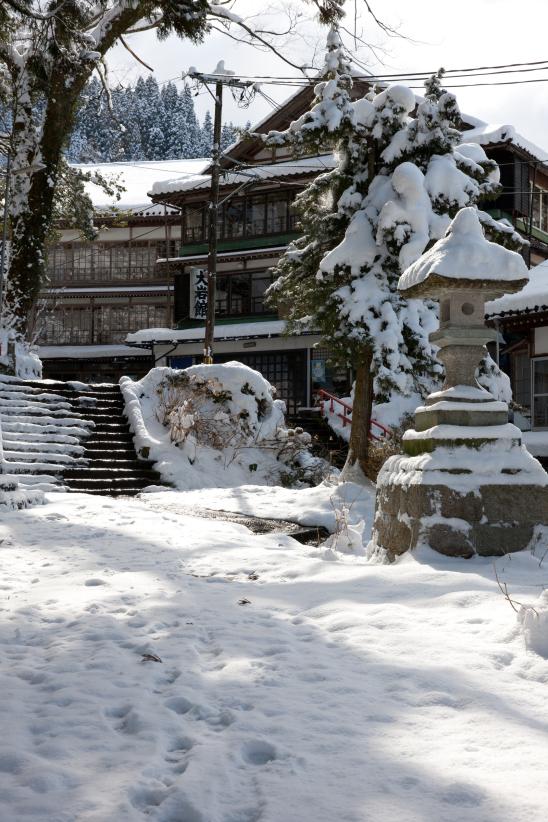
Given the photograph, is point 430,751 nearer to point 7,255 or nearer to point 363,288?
point 363,288

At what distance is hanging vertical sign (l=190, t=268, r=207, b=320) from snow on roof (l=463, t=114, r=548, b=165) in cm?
1074

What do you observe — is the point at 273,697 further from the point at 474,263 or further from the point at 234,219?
the point at 234,219

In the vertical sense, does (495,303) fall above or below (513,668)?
above

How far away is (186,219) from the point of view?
30.2 metres

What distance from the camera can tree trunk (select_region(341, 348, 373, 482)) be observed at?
42.0 feet

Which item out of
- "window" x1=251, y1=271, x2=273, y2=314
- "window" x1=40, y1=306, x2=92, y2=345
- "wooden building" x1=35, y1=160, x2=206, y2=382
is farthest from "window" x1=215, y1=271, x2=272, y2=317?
"window" x1=40, y1=306, x2=92, y2=345

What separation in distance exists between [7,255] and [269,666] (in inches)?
603

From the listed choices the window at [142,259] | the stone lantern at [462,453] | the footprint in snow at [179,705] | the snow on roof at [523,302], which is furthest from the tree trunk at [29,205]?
the window at [142,259]

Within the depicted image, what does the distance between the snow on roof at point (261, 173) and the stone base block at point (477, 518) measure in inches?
764

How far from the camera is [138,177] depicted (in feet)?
133

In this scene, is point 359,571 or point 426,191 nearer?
point 359,571

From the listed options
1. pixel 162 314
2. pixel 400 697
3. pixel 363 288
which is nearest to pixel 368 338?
pixel 363 288

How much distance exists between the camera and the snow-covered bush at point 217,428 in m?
13.9

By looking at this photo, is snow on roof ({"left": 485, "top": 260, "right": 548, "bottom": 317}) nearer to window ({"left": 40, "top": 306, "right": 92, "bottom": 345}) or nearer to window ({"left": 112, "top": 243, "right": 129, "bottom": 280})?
window ({"left": 112, "top": 243, "right": 129, "bottom": 280})
